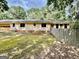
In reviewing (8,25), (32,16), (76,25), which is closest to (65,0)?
(76,25)

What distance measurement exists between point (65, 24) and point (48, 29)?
4.38 metres

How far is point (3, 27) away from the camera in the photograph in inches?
1567

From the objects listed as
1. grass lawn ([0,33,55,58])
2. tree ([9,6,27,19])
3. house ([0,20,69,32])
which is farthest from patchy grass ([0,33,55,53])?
tree ([9,6,27,19])

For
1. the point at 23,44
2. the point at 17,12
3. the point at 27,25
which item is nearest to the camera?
the point at 23,44

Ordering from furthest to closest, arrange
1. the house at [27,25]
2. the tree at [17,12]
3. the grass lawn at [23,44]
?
the tree at [17,12], the house at [27,25], the grass lawn at [23,44]

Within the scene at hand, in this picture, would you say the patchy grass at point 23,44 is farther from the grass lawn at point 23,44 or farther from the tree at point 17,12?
the tree at point 17,12

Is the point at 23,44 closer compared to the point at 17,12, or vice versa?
the point at 23,44

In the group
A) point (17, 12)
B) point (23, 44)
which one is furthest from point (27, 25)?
point (17, 12)

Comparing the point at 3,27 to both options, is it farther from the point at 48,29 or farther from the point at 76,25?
the point at 76,25

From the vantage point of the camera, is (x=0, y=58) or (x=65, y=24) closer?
(x=0, y=58)

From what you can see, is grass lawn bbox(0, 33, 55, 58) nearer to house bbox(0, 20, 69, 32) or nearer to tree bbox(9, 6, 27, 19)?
house bbox(0, 20, 69, 32)

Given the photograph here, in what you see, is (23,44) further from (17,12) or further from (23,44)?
(17,12)

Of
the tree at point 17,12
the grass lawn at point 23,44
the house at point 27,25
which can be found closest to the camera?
the grass lawn at point 23,44

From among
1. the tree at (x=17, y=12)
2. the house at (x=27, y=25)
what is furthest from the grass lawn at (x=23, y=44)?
the tree at (x=17, y=12)
